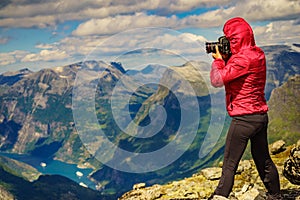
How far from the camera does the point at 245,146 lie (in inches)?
371

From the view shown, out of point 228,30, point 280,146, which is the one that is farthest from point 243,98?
point 280,146

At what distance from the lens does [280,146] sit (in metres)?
22.4

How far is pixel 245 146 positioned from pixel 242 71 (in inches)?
86.6

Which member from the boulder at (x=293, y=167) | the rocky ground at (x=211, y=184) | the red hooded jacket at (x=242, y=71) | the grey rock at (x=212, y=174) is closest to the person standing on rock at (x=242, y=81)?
the red hooded jacket at (x=242, y=71)

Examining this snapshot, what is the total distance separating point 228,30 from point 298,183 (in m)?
8.86

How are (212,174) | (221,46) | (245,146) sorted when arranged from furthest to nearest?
(212,174)
(245,146)
(221,46)

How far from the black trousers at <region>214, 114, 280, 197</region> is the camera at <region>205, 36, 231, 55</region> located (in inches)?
70.4

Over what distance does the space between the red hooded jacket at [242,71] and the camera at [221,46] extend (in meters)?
0.10

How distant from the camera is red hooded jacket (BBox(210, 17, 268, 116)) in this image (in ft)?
28.1

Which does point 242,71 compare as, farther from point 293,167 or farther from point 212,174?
point 212,174

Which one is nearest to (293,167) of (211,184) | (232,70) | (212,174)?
(211,184)

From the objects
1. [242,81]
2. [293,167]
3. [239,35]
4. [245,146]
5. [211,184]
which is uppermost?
[239,35]

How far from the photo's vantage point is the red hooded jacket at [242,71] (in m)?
8.55

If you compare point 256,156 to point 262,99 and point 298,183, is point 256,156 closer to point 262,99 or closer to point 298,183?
point 262,99
